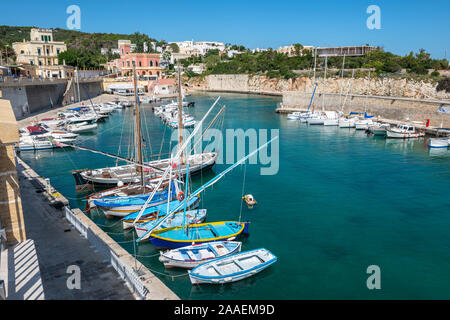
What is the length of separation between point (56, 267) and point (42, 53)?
298 feet

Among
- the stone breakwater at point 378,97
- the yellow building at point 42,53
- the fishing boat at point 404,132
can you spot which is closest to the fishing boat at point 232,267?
the fishing boat at point 404,132

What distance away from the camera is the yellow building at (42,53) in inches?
3113

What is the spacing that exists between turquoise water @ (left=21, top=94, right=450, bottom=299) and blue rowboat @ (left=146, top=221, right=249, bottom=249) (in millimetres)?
984

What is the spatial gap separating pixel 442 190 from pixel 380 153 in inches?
491

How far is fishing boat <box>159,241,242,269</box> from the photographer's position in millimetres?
16188

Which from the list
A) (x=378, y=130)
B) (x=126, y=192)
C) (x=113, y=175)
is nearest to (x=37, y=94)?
(x=113, y=175)

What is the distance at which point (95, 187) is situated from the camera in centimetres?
2667

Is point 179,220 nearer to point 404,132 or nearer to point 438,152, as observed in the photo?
point 438,152

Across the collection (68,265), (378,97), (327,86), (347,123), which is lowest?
(68,265)

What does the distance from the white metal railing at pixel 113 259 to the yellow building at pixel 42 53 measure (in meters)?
73.0

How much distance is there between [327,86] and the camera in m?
86.6

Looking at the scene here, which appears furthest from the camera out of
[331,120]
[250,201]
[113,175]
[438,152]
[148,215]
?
[331,120]

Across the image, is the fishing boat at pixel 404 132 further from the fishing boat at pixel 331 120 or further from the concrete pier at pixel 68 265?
the concrete pier at pixel 68 265

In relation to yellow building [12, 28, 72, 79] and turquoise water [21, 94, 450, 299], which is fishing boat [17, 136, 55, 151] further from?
yellow building [12, 28, 72, 79]
